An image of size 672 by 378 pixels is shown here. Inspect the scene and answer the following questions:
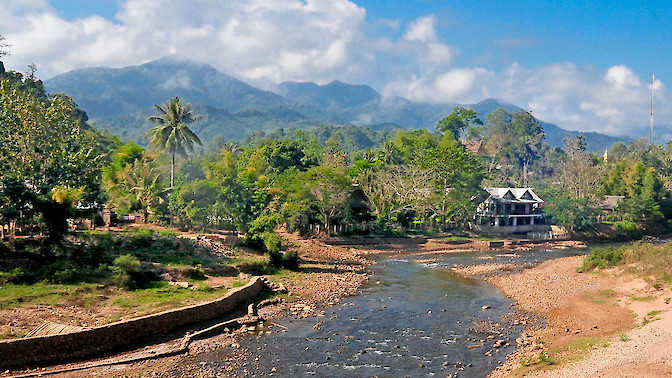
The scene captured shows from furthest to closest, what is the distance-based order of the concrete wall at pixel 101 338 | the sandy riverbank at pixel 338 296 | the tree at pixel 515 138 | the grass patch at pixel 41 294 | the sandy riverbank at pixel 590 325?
1. the tree at pixel 515 138
2. the grass patch at pixel 41 294
3. the sandy riverbank at pixel 338 296
4. the concrete wall at pixel 101 338
5. the sandy riverbank at pixel 590 325

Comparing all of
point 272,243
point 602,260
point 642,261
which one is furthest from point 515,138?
point 272,243

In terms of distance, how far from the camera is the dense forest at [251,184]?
32.1 m

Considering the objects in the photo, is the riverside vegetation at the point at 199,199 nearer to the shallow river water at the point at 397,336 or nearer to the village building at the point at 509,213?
the village building at the point at 509,213

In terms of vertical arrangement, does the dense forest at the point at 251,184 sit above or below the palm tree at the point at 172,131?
below

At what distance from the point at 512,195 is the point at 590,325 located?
169 ft

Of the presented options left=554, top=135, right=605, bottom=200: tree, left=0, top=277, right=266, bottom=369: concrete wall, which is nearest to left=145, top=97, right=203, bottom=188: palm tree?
left=0, top=277, right=266, bottom=369: concrete wall

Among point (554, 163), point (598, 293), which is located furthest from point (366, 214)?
point (554, 163)

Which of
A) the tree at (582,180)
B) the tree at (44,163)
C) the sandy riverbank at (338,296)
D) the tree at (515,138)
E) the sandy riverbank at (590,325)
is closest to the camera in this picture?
the sandy riverbank at (590,325)

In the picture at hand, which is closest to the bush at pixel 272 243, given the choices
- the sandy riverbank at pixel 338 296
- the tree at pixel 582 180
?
the sandy riverbank at pixel 338 296

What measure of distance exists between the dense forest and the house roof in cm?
365

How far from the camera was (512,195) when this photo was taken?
76062mm

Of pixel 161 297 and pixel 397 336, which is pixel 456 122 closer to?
pixel 397 336

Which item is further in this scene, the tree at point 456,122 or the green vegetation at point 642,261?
the tree at point 456,122

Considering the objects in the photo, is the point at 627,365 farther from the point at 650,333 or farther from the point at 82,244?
the point at 82,244
